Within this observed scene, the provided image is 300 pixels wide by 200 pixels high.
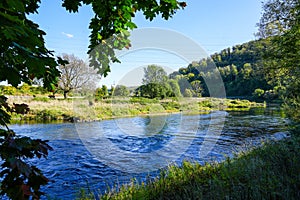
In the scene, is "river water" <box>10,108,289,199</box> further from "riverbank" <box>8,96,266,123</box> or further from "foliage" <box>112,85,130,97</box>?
"foliage" <box>112,85,130,97</box>

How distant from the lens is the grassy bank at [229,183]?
9.86 ft

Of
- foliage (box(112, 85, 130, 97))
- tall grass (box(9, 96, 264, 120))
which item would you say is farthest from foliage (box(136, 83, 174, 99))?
foliage (box(112, 85, 130, 97))

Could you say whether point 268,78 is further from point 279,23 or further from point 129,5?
point 129,5

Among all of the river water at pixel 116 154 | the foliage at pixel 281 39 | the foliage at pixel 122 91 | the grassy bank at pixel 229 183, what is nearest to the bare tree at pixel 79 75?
the foliage at pixel 122 91

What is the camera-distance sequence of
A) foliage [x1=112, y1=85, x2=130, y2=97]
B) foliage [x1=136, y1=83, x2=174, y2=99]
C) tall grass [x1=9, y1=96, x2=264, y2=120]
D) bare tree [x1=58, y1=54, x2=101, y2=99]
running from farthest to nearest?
foliage [x1=112, y1=85, x2=130, y2=97] → foliage [x1=136, y1=83, x2=174, y2=99] → bare tree [x1=58, y1=54, x2=101, y2=99] → tall grass [x1=9, y1=96, x2=264, y2=120]

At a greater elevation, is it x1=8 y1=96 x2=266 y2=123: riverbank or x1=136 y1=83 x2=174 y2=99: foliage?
x1=136 y1=83 x2=174 y2=99: foliage

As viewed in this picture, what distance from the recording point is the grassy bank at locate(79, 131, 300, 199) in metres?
3.01

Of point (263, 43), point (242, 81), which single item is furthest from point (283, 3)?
point (242, 81)

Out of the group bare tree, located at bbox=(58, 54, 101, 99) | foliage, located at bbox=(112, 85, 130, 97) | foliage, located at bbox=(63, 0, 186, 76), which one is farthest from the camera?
foliage, located at bbox=(112, 85, 130, 97)

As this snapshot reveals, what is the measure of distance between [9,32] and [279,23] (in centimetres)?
1340

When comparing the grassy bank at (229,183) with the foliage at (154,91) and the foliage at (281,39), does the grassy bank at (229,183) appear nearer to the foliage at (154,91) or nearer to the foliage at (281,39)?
the foliage at (281,39)

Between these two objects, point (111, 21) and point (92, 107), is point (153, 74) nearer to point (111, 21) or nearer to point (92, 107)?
point (92, 107)

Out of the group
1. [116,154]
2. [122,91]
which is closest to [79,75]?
[122,91]

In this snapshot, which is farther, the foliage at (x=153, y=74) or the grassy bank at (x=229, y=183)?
the foliage at (x=153, y=74)
